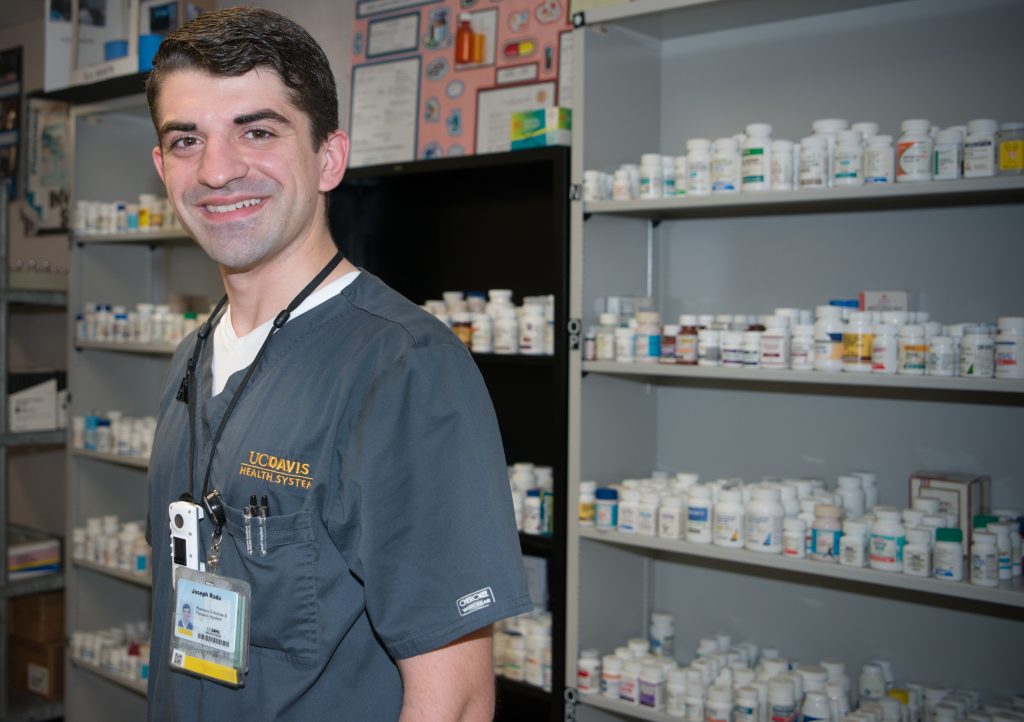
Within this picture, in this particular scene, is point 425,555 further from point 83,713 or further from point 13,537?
point 13,537

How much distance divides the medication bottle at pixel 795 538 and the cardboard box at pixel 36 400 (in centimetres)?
341

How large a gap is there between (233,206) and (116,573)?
307 cm

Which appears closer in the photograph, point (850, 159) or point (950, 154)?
point (950, 154)

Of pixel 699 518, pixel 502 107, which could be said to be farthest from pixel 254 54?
pixel 502 107

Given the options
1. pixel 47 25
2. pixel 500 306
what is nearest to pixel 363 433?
pixel 500 306

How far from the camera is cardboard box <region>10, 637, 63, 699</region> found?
4.48 m

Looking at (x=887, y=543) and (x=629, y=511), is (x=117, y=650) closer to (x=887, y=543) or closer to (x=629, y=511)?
(x=629, y=511)

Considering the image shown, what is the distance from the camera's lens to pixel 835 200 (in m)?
2.30

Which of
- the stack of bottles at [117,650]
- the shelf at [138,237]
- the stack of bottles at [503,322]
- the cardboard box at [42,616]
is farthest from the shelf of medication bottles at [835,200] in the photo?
the cardboard box at [42,616]

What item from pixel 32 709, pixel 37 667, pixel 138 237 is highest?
pixel 138 237

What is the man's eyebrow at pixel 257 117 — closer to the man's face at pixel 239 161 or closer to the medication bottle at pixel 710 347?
the man's face at pixel 239 161

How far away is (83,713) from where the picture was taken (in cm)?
416

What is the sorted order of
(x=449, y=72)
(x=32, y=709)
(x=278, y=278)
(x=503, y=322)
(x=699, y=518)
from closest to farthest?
(x=278, y=278), (x=699, y=518), (x=503, y=322), (x=449, y=72), (x=32, y=709)

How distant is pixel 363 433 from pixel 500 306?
1.68m
